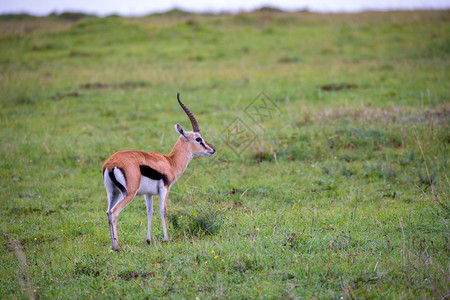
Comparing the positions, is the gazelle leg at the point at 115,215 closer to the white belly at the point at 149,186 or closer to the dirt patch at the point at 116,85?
the white belly at the point at 149,186

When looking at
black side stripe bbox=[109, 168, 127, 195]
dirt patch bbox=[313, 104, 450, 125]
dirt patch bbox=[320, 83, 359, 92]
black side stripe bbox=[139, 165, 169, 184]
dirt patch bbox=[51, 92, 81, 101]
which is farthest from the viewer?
dirt patch bbox=[320, 83, 359, 92]

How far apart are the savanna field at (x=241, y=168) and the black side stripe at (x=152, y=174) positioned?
57 cm

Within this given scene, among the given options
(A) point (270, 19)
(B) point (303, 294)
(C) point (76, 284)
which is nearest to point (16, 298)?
(C) point (76, 284)

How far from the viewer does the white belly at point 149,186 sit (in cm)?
593

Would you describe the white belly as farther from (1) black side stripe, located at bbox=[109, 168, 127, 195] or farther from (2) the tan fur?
(1) black side stripe, located at bbox=[109, 168, 127, 195]

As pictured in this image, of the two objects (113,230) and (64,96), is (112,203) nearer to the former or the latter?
(113,230)

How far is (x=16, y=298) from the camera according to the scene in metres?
4.59

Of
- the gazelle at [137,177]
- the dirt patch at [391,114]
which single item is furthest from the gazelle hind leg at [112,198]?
the dirt patch at [391,114]

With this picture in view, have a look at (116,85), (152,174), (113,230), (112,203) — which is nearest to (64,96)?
(116,85)

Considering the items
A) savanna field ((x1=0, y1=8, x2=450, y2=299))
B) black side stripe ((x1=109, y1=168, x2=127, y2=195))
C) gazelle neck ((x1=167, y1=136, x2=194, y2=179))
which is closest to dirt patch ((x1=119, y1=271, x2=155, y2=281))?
savanna field ((x1=0, y1=8, x2=450, y2=299))

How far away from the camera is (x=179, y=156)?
22.3ft

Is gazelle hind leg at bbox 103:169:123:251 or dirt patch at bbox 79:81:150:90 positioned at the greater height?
dirt patch at bbox 79:81:150:90

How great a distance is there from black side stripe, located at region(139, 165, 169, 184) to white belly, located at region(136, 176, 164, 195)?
0.14ft

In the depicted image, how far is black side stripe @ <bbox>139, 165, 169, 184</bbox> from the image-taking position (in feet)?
19.4
